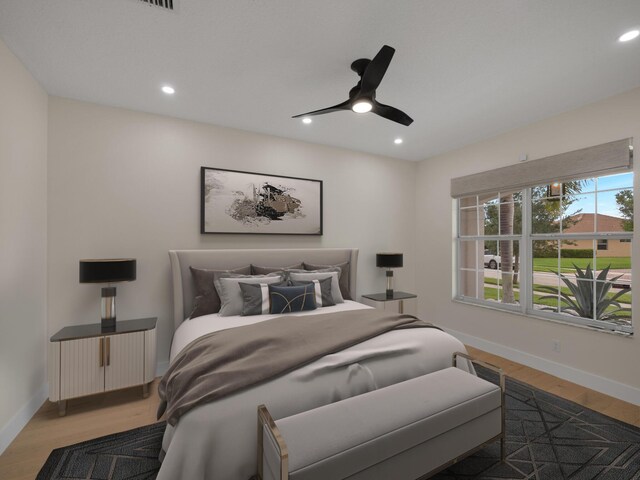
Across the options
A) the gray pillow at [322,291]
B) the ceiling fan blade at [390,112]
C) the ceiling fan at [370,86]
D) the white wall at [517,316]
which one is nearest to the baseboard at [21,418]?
the gray pillow at [322,291]

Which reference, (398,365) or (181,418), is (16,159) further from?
(398,365)

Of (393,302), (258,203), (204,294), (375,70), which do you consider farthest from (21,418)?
(393,302)

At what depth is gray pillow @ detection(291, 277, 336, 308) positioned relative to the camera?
301 centimetres

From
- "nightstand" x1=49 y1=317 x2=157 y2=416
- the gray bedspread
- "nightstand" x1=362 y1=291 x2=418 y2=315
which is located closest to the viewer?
the gray bedspread

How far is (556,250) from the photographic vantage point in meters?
3.17

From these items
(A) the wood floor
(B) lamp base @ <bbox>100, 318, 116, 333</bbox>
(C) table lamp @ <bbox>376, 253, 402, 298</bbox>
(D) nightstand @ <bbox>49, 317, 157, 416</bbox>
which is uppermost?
(C) table lamp @ <bbox>376, 253, 402, 298</bbox>

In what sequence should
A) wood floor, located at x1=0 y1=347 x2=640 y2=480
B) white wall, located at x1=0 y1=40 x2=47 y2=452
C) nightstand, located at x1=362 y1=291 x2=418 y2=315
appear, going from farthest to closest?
nightstand, located at x1=362 y1=291 x2=418 y2=315 < white wall, located at x1=0 y1=40 x2=47 y2=452 < wood floor, located at x1=0 y1=347 x2=640 y2=480

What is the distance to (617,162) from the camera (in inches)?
102

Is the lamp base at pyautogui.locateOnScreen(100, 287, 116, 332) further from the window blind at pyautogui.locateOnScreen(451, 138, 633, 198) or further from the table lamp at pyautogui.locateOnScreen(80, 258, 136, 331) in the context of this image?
the window blind at pyautogui.locateOnScreen(451, 138, 633, 198)

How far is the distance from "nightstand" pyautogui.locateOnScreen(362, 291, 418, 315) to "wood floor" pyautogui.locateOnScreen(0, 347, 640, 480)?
4.70 ft

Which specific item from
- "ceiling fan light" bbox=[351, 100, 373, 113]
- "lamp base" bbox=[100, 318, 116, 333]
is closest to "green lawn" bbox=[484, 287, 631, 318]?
"ceiling fan light" bbox=[351, 100, 373, 113]

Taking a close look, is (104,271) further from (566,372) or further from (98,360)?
(566,372)

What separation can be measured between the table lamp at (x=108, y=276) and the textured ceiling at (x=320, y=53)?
152 centimetres

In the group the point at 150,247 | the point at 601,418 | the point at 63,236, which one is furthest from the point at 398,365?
the point at 63,236
